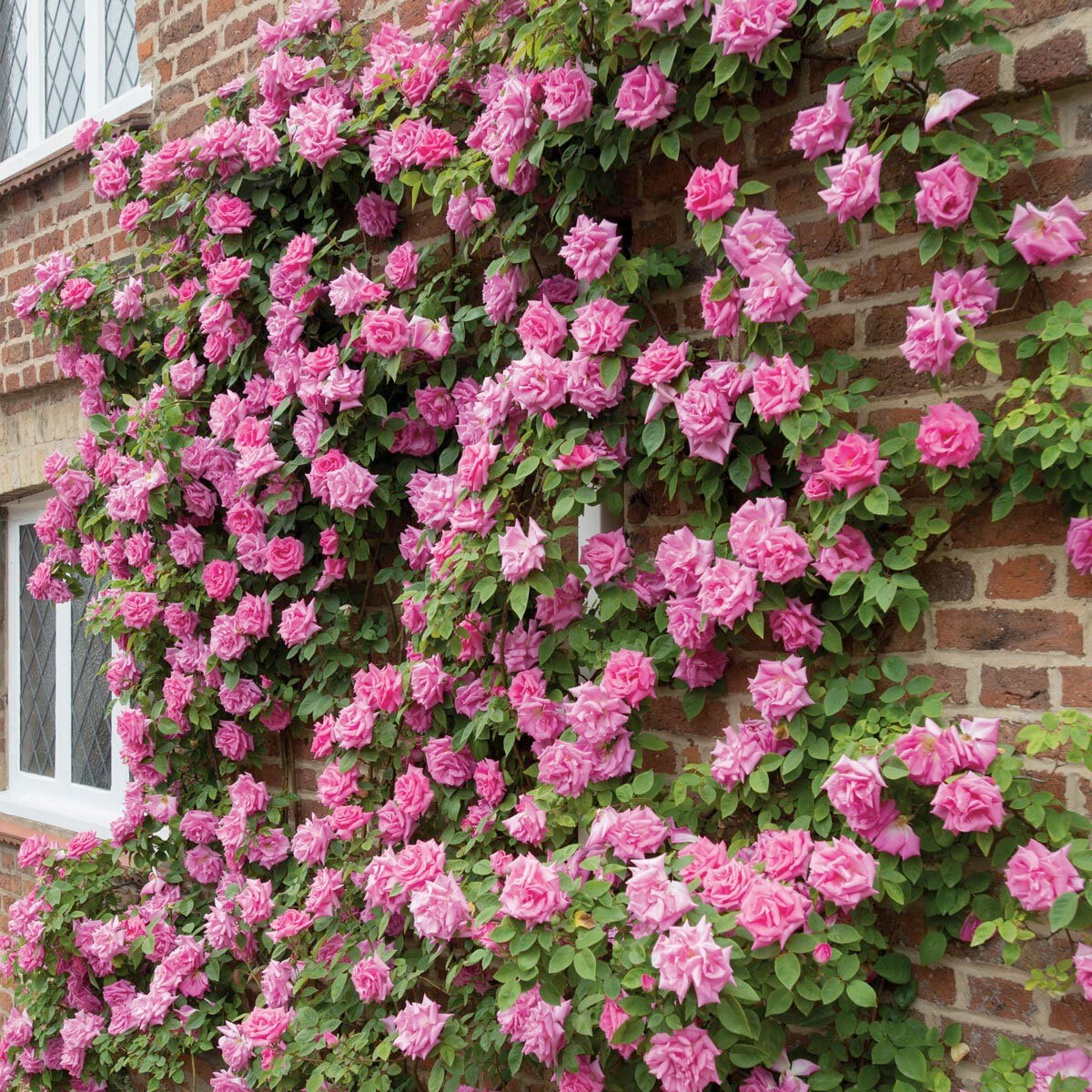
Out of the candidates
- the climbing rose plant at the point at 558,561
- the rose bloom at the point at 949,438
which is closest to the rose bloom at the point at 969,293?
the climbing rose plant at the point at 558,561

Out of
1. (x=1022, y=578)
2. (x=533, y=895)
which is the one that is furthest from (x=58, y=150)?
(x=1022, y=578)

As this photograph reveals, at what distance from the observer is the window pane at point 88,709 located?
16.2ft

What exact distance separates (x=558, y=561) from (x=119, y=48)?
349cm

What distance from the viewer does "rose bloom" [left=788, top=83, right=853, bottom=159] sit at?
2.13m

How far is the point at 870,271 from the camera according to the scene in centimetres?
226

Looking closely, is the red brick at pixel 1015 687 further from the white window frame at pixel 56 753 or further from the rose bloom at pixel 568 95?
the white window frame at pixel 56 753

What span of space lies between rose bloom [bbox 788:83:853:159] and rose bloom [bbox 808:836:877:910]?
1292 mm

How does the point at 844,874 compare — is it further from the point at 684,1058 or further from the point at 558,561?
the point at 558,561

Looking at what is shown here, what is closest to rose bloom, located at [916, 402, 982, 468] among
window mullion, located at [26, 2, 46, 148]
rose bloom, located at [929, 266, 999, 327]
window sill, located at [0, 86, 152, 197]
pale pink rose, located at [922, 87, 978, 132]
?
rose bloom, located at [929, 266, 999, 327]

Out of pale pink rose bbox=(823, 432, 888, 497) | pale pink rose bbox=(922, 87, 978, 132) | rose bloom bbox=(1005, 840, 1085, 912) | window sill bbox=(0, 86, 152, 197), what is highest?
window sill bbox=(0, 86, 152, 197)

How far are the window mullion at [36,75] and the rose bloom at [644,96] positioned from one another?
3.73 meters

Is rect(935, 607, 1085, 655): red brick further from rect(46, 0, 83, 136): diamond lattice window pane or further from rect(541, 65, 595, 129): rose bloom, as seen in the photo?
rect(46, 0, 83, 136): diamond lattice window pane

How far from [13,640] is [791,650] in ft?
14.5

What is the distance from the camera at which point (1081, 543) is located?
196 centimetres
